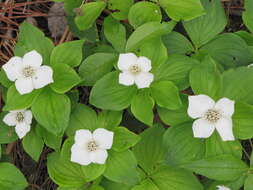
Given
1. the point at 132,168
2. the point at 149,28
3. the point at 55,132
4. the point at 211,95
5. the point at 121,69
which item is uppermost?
the point at 149,28

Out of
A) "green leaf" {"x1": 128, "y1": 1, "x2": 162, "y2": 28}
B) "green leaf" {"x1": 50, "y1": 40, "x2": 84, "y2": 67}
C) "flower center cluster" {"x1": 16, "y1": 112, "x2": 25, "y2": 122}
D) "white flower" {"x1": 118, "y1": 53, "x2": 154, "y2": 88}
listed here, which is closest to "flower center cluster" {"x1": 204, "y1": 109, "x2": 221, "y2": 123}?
"white flower" {"x1": 118, "y1": 53, "x2": 154, "y2": 88}

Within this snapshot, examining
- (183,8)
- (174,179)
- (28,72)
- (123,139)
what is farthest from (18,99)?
(183,8)

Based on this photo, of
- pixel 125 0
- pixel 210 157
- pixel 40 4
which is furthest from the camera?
pixel 40 4

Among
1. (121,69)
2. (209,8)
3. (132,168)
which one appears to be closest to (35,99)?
(121,69)

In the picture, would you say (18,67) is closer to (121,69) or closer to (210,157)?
(121,69)

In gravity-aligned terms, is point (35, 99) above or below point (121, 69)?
below

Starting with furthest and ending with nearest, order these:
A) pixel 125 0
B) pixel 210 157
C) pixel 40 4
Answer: pixel 40 4
pixel 125 0
pixel 210 157
